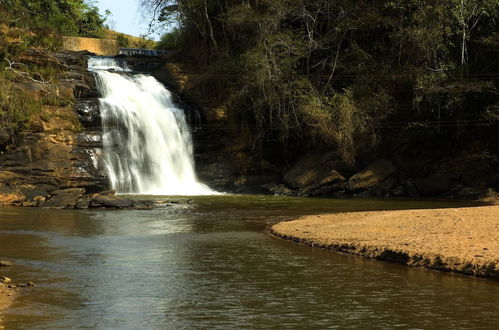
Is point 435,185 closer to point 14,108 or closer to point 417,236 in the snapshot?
point 417,236

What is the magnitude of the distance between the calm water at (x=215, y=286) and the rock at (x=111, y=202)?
6165mm

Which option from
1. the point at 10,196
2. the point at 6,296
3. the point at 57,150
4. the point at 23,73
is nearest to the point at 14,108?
the point at 57,150

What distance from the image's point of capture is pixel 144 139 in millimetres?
32562

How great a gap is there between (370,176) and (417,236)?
17.1 meters

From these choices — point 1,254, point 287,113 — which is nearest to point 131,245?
point 1,254

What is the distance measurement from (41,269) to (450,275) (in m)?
7.17

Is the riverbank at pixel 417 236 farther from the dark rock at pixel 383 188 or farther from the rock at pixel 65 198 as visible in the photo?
the dark rock at pixel 383 188

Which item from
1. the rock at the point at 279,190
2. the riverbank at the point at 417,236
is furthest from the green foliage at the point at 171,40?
the riverbank at the point at 417,236

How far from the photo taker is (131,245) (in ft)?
47.7

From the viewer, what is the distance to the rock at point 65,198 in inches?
953

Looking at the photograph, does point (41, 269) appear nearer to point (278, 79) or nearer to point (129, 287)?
point (129, 287)

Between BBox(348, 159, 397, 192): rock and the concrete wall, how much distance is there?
23.9 m

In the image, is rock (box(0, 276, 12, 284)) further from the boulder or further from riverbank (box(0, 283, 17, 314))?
the boulder

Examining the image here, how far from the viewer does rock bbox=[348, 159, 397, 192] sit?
3038 centimetres
